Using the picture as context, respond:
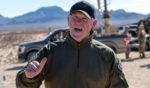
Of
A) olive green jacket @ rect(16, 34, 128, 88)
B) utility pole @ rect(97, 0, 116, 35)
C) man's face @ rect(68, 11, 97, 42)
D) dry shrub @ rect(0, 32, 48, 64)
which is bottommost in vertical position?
dry shrub @ rect(0, 32, 48, 64)

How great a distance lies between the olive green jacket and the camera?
350 centimetres

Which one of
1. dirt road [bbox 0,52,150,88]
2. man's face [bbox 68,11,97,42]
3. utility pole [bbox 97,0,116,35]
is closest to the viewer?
man's face [bbox 68,11,97,42]

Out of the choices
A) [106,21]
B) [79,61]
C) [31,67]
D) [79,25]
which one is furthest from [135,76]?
[106,21]

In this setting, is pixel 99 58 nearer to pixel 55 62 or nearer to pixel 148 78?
pixel 55 62

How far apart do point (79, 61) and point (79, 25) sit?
28 centimetres

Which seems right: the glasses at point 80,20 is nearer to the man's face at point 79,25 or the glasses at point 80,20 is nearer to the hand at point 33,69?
the man's face at point 79,25

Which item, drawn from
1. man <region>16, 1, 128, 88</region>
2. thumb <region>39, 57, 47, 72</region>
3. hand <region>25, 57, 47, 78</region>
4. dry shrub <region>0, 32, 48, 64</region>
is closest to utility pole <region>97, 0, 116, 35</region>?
dry shrub <region>0, 32, 48, 64</region>

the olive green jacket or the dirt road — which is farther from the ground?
the olive green jacket

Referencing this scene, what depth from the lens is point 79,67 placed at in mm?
3527

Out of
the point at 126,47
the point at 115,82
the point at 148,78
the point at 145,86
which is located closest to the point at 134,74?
the point at 148,78

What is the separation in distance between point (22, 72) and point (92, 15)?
68 centimetres

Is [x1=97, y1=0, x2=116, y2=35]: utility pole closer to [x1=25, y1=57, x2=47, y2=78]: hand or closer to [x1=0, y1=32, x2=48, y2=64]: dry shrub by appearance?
[x1=0, y1=32, x2=48, y2=64]: dry shrub

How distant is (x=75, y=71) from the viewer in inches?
138

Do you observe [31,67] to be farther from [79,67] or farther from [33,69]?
[79,67]
